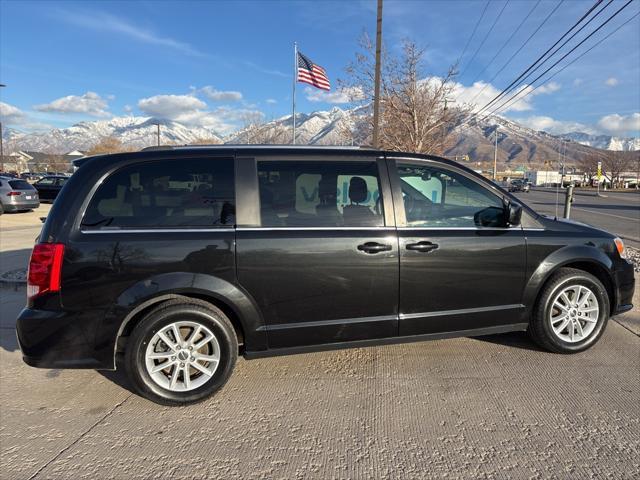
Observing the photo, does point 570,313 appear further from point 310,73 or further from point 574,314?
point 310,73

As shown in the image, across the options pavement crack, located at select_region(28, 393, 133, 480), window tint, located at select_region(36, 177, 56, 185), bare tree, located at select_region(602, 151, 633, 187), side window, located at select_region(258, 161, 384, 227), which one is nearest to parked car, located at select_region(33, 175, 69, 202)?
window tint, located at select_region(36, 177, 56, 185)

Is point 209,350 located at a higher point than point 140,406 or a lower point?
higher

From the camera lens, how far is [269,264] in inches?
117

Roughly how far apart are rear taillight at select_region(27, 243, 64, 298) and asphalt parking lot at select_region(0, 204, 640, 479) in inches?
36.8

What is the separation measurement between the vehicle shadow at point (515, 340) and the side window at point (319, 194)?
1.87 metres

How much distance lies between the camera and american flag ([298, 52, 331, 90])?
51.0 ft

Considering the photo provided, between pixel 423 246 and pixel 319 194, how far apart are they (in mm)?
909

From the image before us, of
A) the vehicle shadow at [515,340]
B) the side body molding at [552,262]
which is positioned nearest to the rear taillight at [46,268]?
the side body molding at [552,262]

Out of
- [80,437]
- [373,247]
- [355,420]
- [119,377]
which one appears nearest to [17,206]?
[119,377]

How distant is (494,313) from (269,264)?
76.9 inches

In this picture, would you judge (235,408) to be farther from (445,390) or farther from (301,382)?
(445,390)

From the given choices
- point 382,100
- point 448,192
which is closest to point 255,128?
point 382,100

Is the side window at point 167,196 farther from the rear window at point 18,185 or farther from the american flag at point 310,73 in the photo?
the rear window at point 18,185

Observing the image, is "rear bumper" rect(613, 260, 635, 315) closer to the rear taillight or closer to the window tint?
the rear taillight
